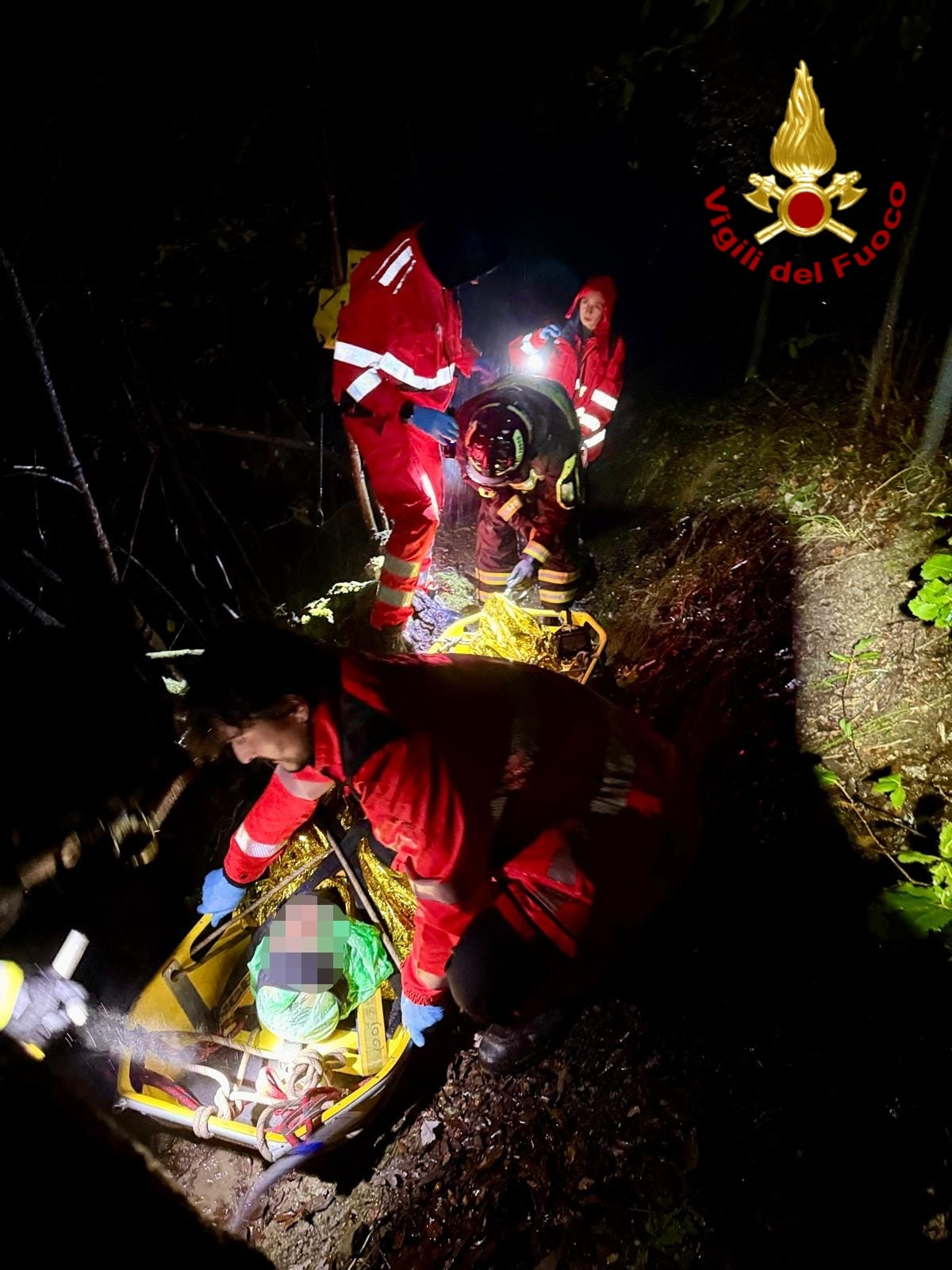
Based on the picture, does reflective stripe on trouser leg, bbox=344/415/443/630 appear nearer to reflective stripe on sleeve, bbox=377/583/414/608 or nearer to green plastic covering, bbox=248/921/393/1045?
reflective stripe on sleeve, bbox=377/583/414/608

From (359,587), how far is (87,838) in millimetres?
3204

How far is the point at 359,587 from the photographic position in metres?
6.26

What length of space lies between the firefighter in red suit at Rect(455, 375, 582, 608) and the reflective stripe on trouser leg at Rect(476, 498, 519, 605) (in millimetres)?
24

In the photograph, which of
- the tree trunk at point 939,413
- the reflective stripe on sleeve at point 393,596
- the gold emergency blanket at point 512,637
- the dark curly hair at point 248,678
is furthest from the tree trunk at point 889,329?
the dark curly hair at point 248,678

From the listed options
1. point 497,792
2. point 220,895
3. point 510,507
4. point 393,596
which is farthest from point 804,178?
point 220,895

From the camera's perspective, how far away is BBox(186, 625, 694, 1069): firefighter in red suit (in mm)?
2014

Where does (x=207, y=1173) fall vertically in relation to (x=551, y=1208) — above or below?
below

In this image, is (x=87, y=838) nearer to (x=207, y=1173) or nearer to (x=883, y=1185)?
(x=207, y=1173)

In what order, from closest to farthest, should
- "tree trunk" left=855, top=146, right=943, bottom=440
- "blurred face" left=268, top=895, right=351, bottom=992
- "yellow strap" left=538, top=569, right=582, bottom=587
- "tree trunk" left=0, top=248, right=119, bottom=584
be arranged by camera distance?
"blurred face" left=268, top=895, right=351, bottom=992, "tree trunk" left=0, top=248, right=119, bottom=584, "tree trunk" left=855, top=146, right=943, bottom=440, "yellow strap" left=538, top=569, right=582, bottom=587

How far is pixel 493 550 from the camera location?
18.4ft

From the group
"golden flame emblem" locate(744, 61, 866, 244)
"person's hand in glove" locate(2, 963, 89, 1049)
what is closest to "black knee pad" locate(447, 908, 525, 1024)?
"person's hand in glove" locate(2, 963, 89, 1049)

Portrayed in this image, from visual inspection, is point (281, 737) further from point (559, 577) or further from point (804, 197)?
point (804, 197)

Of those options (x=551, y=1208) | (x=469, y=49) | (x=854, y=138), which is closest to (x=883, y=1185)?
(x=551, y=1208)

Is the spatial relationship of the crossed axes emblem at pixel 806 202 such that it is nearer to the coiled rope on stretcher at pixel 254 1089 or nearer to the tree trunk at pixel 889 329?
the tree trunk at pixel 889 329
